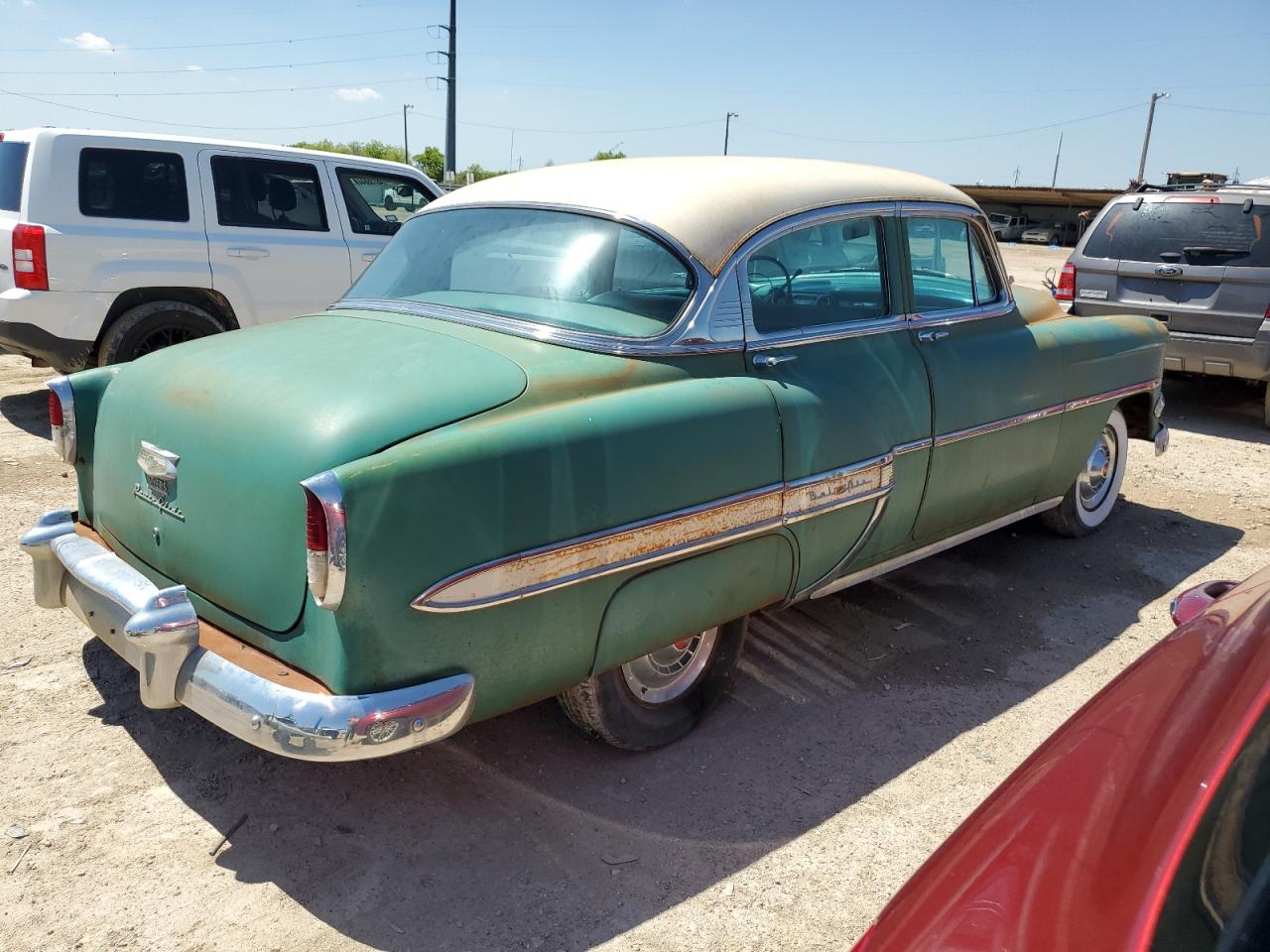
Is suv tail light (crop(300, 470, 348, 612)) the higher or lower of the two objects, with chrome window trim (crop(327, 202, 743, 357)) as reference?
lower

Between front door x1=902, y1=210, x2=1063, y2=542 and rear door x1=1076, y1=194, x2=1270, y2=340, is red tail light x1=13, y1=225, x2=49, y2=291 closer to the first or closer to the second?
front door x1=902, y1=210, x2=1063, y2=542

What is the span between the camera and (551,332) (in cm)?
312

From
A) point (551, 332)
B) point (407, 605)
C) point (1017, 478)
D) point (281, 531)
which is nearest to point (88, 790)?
point (281, 531)

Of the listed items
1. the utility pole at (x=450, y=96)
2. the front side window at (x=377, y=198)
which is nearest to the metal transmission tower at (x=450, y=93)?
the utility pole at (x=450, y=96)

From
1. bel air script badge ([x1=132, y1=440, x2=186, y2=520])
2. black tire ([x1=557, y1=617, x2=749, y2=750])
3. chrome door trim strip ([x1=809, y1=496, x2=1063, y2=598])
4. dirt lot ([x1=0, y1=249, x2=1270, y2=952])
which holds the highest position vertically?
bel air script badge ([x1=132, y1=440, x2=186, y2=520])

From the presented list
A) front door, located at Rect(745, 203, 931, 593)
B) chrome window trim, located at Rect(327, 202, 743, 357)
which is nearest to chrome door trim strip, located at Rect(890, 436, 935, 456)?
front door, located at Rect(745, 203, 931, 593)

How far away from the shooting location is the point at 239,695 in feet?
7.94

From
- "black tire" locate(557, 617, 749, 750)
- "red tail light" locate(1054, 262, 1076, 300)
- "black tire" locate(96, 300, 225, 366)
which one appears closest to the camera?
"black tire" locate(557, 617, 749, 750)

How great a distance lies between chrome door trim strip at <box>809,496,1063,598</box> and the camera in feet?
11.9

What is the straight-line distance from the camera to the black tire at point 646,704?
301cm

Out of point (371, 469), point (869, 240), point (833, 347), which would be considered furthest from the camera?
point (869, 240)

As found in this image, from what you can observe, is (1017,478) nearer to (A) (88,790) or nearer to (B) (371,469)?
(B) (371,469)

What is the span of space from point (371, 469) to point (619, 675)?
1.11 metres

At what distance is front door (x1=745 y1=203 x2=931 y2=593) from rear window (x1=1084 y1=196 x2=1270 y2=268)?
16.5 ft
